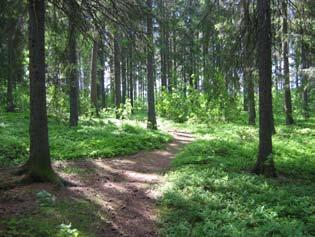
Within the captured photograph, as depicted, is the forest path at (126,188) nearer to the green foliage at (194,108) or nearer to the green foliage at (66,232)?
the green foliage at (66,232)

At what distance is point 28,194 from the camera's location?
6.75 metres

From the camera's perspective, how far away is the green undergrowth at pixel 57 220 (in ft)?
16.4

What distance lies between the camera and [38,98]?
24.3ft

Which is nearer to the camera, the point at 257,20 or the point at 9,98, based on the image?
the point at 257,20

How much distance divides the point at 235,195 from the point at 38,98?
4.49m

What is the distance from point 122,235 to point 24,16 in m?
5.61

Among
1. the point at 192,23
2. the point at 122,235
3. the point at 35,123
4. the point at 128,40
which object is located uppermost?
the point at 192,23

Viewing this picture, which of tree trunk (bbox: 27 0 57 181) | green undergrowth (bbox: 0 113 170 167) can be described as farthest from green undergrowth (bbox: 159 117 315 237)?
tree trunk (bbox: 27 0 57 181)

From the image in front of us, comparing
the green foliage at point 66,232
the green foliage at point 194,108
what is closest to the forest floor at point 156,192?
the green foliage at point 66,232

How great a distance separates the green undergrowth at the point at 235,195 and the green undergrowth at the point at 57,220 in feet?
3.91

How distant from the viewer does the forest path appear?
603 cm

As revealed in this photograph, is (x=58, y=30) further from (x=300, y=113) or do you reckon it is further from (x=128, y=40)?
(x=300, y=113)

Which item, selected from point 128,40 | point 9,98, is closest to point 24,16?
point 128,40

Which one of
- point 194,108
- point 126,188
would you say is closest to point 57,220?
point 126,188
